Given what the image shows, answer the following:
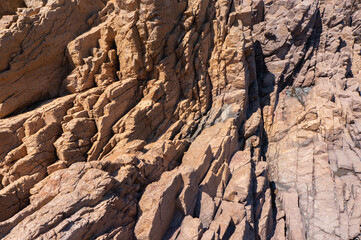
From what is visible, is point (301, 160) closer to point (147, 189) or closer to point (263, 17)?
point (147, 189)

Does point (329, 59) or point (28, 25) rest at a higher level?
point (28, 25)

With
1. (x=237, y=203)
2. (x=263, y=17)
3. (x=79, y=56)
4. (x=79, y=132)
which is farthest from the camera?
(x=263, y=17)

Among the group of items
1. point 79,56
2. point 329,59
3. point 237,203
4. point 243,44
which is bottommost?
point 237,203

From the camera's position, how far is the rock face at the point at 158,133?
15352mm

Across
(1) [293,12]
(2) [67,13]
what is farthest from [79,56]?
(1) [293,12]

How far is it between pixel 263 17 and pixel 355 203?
120 ft

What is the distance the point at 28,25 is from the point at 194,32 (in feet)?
63.0

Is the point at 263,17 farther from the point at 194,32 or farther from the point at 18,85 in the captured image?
the point at 18,85

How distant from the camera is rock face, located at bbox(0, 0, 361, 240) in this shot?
1535 centimetres

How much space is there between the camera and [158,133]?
26.4m

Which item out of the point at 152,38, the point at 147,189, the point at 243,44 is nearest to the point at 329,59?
the point at 243,44

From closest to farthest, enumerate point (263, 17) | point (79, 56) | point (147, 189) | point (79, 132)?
1. point (147, 189)
2. point (79, 132)
3. point (79, 56)
4. point (263, 17)

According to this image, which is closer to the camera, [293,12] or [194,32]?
[194,32]

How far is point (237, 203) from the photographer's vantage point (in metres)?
20.2
